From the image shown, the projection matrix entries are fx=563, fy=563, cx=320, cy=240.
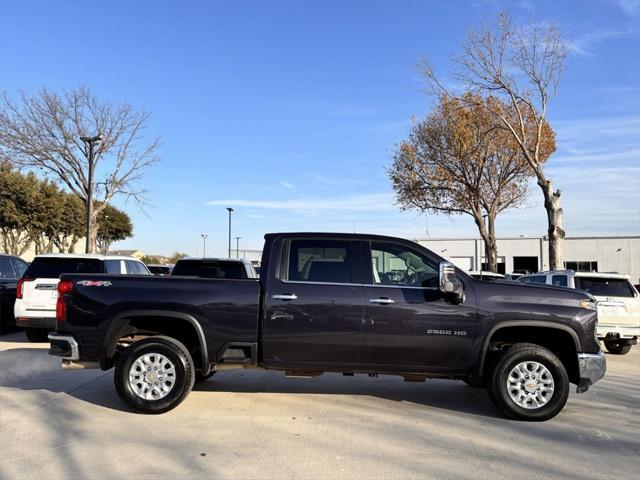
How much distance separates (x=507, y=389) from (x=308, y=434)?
2278mm

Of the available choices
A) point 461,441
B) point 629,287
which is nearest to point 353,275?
point 461,441

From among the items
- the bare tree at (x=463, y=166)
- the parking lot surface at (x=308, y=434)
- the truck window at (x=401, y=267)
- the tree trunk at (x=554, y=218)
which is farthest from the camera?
the bare tree at (x=463, y=166)

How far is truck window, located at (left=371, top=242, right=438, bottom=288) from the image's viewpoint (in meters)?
6.31

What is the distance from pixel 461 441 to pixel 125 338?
3990 mm

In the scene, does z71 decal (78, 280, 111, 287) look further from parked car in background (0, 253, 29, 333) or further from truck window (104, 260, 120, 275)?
parked car in background (0, 253, 29, 333)

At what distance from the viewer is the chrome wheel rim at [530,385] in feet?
20.2

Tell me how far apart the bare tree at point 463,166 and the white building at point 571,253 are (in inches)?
716

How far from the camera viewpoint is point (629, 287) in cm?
1149

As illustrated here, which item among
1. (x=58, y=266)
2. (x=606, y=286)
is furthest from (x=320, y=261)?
(x=606, y=286)

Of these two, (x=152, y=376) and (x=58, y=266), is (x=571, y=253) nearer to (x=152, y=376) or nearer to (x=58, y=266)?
(x=58, y=266)

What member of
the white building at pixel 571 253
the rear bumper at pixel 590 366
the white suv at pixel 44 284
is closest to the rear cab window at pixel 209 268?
the white suv at pixel 44 284

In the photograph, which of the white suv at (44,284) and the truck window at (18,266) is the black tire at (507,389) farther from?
the truck window at (18,266)

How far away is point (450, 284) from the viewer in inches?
233

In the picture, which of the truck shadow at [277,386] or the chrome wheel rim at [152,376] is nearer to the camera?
the chrome wheel rim at [152,376]
